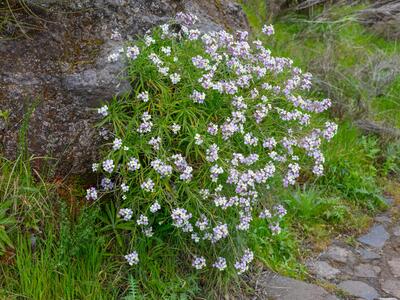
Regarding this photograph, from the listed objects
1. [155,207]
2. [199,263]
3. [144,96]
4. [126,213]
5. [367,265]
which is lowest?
[367,265]

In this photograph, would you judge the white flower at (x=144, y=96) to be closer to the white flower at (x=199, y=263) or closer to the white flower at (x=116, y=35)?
the white flower at (x=116, y=35)

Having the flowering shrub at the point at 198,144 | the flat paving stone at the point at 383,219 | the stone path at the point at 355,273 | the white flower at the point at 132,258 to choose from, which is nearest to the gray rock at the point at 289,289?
the stone path at the point at 355,273

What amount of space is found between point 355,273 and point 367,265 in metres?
0.14

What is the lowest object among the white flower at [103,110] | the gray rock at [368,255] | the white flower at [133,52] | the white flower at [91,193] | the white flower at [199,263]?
the gray rock at [368,255]

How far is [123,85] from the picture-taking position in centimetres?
333

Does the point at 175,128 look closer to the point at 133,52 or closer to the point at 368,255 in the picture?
the point at 133,52

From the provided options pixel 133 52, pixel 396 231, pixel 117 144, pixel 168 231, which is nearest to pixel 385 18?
pixel 396 231

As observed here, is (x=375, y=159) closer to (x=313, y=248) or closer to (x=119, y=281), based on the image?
(x=313, y=248)

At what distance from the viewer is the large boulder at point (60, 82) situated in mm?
3283

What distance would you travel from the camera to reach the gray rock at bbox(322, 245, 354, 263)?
4.20 meters

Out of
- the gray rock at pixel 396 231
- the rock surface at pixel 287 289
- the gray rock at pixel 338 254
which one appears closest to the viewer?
the rock surface at pixel 287 289

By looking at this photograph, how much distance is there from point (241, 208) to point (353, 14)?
473 centimetres

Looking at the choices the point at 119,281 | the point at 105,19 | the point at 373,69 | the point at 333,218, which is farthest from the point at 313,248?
the point at 373,69

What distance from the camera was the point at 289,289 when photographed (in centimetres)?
373
